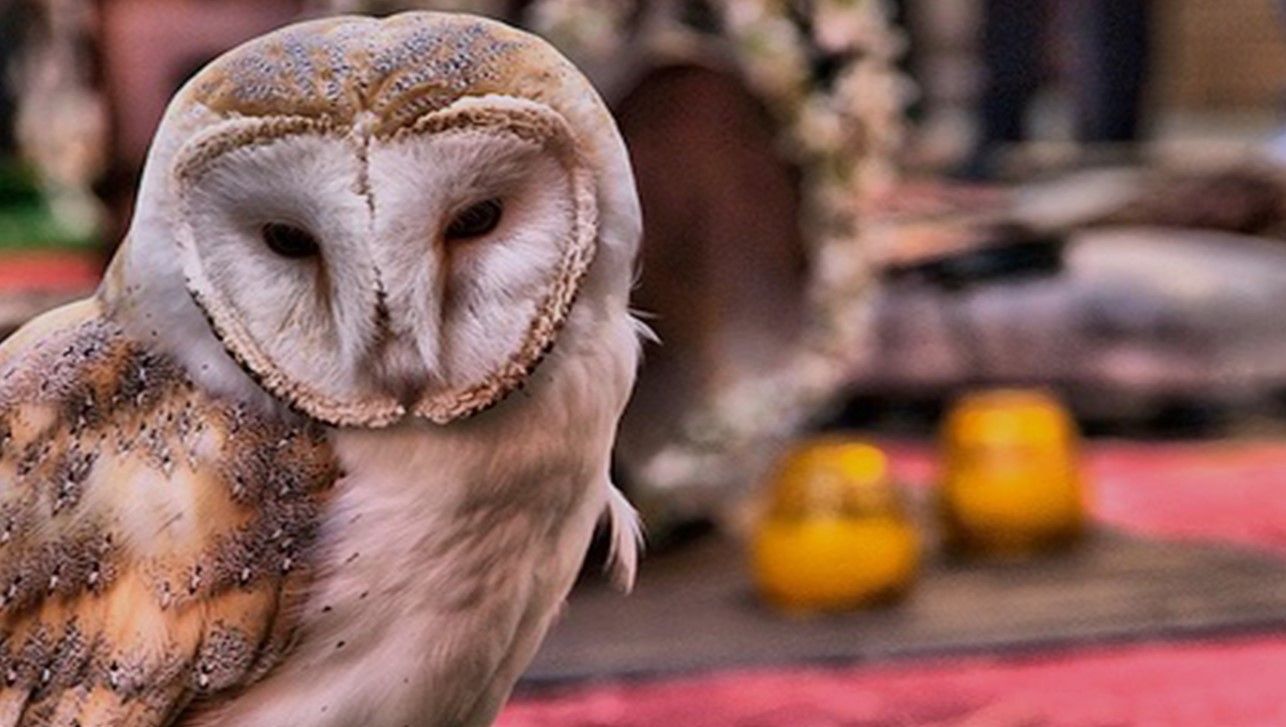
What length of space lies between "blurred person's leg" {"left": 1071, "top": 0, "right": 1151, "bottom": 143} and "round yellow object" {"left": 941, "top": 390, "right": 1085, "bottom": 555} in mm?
1230

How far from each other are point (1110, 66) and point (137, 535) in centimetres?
216

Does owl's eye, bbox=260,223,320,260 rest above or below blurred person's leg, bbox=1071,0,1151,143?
above

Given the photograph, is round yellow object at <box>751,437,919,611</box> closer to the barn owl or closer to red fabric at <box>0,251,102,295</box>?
the barn owl

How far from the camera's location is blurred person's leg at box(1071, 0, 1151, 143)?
2258mm

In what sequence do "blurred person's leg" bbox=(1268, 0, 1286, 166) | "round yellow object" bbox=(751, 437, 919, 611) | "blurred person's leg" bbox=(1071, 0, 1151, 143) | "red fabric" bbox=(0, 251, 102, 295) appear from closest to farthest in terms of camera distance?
"round yellow object" bbox=(751, 437, 919, 611) < "red fabric" bbox=(0, 251, 102, 295) < "blurred person's leg" bbox=(1268, 0, 1286, 166) < "blurred person's leg" bbox=(1071, 0, 1151, 143)

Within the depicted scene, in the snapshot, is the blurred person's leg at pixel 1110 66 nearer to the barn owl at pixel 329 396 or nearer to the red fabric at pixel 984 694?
the red fabric at pixel 984 694

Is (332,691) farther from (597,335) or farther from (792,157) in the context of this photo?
(792,157)

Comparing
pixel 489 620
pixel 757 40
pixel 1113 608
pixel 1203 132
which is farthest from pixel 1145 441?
pixel 1203 132

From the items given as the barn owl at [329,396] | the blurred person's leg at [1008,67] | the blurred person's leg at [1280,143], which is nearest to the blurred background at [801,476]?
the barn owl at [329,396]

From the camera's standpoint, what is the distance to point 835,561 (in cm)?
100

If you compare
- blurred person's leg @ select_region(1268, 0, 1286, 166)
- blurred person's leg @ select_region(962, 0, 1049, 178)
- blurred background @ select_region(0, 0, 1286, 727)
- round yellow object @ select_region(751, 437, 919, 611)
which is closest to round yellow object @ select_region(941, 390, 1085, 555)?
blurred background @ select_region(0, 0, 1286, 727)

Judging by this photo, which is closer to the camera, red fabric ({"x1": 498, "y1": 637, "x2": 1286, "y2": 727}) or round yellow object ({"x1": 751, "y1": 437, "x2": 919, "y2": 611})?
red fabric ({"x1": 498, "y1": 637, "x2": 1286, "y2": 727})

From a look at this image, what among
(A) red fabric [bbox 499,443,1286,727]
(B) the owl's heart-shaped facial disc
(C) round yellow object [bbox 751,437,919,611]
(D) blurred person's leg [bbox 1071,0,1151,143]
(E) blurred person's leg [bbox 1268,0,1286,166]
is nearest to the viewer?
(B) the owl's heart-shaped facial disc

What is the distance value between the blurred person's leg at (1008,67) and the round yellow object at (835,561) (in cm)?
132
